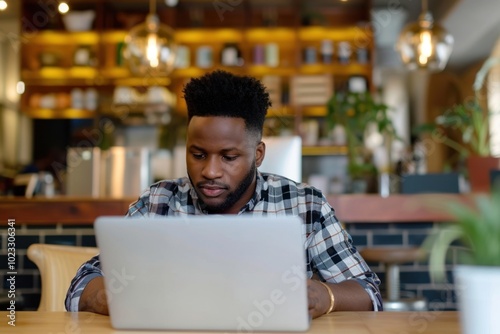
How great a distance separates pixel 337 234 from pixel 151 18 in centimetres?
284

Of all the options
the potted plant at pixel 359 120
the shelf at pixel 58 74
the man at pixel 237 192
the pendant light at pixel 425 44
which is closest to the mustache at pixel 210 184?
the man at pixel 237 192

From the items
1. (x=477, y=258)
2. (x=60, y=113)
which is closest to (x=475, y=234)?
(x=477, y=258)

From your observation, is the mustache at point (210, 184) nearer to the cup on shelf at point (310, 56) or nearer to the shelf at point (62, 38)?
the cup on shelf at point (310, 56)

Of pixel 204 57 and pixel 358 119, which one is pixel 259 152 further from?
pixel 204 57

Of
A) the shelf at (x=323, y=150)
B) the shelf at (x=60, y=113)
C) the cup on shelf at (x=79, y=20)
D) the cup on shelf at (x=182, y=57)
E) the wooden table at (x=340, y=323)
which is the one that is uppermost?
the cup on shelf at (x=79, y=20)

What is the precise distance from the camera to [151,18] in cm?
414

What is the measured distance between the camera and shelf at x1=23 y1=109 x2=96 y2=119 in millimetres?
5770

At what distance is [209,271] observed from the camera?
979 millimetres

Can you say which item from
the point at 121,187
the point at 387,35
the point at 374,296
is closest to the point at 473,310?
the point at 374,296

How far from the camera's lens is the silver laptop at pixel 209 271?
3.13 ft

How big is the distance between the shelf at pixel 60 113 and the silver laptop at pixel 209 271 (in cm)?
491

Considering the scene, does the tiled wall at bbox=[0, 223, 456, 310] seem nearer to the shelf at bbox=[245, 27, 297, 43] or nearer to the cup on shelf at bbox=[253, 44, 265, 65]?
the cup on shelf at bbox=[253, 44, 265, 65]

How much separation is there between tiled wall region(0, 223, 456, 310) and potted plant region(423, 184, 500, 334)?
2.22 meters

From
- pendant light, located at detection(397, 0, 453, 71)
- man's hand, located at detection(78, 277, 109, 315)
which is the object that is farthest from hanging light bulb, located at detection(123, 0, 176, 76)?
man's hand, located at detection(78, 277, 109, 315)
